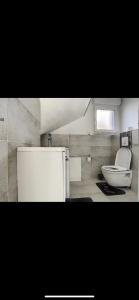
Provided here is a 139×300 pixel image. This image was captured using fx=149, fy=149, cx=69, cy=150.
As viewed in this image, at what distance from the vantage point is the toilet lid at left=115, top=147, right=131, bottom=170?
244 cm

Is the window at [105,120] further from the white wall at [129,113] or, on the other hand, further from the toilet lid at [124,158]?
the toilet lid at [124,158]

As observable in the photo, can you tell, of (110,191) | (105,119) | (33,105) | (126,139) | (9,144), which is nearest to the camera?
(9,144)

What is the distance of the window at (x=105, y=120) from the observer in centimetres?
304

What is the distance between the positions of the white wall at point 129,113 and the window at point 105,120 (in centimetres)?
21

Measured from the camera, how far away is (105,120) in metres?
3.09

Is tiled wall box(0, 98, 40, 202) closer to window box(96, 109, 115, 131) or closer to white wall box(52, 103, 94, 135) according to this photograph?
white wall box(52, 103, 94, 135)

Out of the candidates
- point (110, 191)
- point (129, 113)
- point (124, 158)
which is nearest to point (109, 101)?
point (129, 113)

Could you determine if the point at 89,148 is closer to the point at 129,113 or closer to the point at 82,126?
the point at 82,126

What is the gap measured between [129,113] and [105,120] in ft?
1.87

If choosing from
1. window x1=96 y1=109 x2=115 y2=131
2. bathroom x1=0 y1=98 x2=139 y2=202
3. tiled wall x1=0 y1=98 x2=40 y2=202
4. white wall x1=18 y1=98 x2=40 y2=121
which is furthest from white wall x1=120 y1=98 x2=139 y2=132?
tiled wall x1=0 y1=98 x2=40 y2=202
